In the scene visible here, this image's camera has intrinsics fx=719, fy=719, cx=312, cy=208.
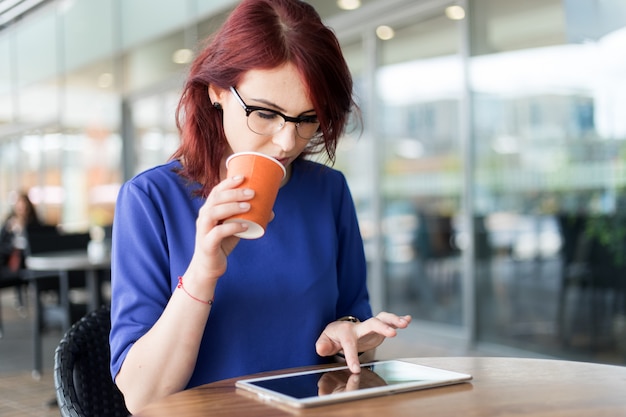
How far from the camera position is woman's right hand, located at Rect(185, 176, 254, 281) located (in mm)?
941

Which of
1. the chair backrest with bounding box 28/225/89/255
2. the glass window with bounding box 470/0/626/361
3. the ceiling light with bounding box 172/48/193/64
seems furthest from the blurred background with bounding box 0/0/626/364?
the chair backrest with bounding box 28/225/89/255

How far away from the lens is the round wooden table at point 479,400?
0.89m

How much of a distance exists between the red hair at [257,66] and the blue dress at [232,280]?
65 mm

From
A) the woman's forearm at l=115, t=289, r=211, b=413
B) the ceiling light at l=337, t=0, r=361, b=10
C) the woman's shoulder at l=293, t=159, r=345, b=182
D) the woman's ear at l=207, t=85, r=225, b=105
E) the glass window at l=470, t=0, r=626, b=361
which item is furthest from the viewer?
the ceiling light at l=337, t=0, r=361, b=10

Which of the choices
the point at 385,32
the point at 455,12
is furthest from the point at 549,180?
the point at 385,32

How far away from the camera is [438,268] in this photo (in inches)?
228

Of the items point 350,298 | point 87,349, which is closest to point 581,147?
point 350,298

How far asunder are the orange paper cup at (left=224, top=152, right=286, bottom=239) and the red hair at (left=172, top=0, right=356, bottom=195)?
0.25 metres

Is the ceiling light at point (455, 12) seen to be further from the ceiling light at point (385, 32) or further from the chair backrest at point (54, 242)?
the chair backrest at point (54, 242)

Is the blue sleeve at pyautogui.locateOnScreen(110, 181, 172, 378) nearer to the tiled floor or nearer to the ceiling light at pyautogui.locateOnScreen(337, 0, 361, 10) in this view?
the tiled floor

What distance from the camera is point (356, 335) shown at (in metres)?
1.20

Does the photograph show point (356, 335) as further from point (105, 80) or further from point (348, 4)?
point (105, 80)

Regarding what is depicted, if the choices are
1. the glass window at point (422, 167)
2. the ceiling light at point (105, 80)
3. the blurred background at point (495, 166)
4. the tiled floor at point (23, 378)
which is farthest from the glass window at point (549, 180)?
the ceiling light at point (105, 80)

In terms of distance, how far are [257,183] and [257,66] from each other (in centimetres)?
30
